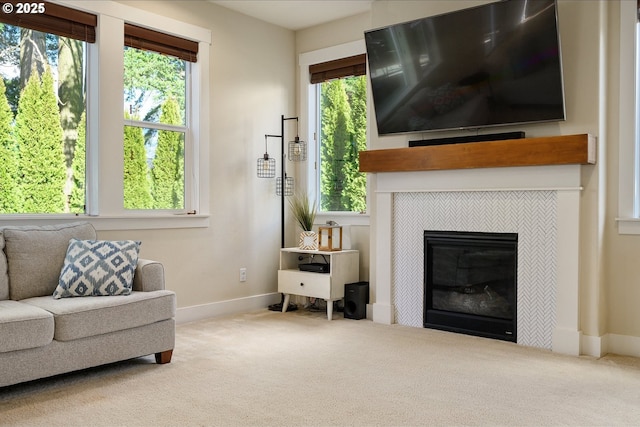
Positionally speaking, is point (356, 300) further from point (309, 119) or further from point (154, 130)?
point (154, 130)

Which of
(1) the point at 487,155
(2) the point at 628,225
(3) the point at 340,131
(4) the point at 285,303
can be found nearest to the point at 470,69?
(1) the point at 487,155

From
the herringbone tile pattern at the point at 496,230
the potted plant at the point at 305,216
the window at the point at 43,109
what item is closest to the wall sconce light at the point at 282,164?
the potted plant at the point at 305,216

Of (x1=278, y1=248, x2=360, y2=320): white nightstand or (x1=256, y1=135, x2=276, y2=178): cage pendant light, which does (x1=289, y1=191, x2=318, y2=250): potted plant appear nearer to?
(x1=278, y1=248, x2=360, y2=320): white nightstand

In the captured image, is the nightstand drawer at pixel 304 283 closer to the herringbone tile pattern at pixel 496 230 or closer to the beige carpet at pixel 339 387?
the herringbone tile pattern at pixel 496 230

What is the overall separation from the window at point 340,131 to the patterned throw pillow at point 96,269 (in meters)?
2.29

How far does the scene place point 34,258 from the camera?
10.6ft

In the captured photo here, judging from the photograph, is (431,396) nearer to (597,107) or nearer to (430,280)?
(430,280)

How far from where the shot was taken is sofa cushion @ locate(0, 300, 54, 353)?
8.45 feet

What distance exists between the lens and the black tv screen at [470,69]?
141 inches

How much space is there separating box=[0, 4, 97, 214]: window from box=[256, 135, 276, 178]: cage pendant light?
159cm

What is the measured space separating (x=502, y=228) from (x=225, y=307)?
7.74ft

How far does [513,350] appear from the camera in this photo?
3.62 m

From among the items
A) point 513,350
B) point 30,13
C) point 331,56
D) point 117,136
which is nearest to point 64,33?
point 30,13

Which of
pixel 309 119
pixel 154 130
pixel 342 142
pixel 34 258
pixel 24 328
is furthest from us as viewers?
pixel 309 119
